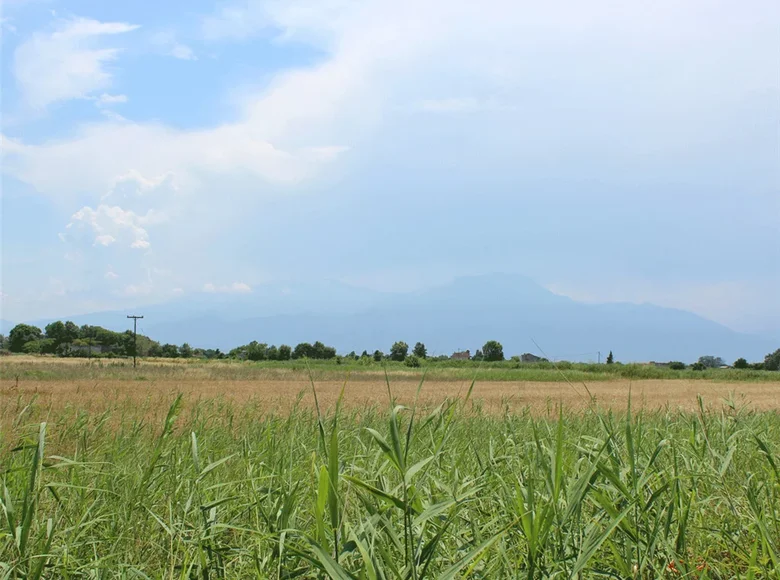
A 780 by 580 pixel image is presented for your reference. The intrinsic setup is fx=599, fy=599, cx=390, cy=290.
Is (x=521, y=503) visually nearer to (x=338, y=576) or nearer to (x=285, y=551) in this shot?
(x=338, y=576)

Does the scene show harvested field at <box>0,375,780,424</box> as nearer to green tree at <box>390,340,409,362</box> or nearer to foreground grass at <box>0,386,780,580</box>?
foreground grass at <box>0,386,780,580</box>

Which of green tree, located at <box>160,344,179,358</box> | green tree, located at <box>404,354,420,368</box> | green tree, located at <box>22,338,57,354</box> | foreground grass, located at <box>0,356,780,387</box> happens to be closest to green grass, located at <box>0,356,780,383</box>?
foreground grass, located at <box>0,356,780,387</box>

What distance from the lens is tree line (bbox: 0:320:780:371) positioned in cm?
7006

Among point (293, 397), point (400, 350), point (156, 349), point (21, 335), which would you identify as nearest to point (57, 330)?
point (21, 335)

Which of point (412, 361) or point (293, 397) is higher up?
point (293, 397)

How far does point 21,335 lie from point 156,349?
108ft

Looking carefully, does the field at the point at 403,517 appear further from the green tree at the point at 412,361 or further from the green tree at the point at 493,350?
the green tree at the point at 493,350

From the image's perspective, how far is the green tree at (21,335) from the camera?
11212cm

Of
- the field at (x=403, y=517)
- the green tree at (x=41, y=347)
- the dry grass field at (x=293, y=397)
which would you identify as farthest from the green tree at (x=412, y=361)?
the green tree at (x=41, y=347)

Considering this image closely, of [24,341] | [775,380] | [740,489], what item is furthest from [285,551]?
[24,341]

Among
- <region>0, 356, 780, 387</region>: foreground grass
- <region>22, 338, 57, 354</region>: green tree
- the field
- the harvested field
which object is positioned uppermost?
the field

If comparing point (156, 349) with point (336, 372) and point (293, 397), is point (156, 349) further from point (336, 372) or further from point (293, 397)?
point (293, 397)

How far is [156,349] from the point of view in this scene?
334ft

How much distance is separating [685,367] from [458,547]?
7011 cm
